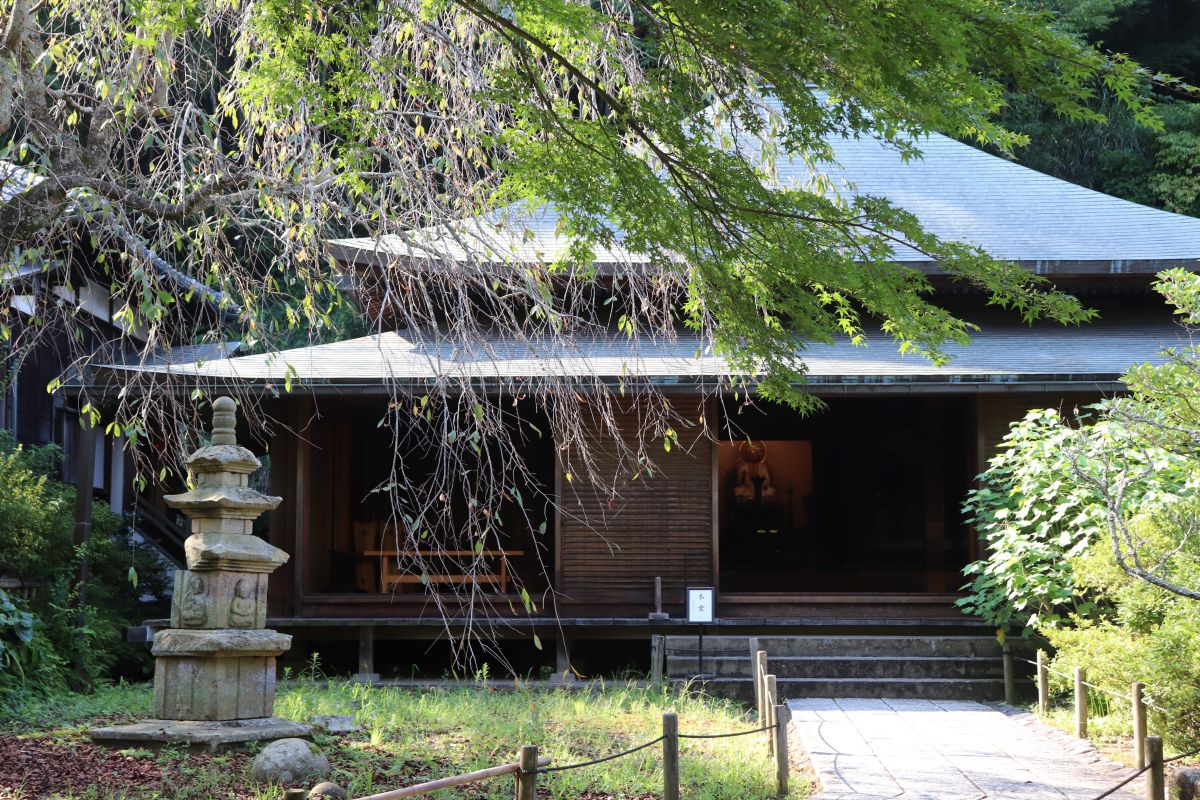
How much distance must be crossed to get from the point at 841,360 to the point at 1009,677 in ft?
12.5

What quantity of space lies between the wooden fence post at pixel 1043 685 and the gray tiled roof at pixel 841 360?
10.3 feet

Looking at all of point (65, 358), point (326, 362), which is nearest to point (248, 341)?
point (326, 362)

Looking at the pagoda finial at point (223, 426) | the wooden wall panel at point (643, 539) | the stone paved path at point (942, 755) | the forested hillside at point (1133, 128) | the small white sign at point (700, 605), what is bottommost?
the stone paved path at point (942, 755)

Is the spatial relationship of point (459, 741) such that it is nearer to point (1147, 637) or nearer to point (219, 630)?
point (219, 630)

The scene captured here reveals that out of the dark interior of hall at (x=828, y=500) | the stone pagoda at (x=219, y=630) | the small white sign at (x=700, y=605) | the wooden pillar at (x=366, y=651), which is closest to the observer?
the stone pagoda at (x=219, y=630)

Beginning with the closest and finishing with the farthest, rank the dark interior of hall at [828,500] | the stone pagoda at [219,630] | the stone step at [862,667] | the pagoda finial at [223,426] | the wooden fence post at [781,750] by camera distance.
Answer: the wooden fence post at [781,750] → the stone pagoda at [219,630] → the pagoda finial at [223,426] → the stone step at [862,667] → the dark interior of hall at [828,500]

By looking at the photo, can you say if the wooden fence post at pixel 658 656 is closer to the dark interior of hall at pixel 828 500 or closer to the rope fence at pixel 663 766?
the rope fence at pixel 663 766

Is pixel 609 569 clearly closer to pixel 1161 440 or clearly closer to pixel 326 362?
pixel 326 362

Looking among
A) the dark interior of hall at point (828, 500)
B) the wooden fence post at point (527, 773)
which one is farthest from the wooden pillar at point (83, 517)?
the dark interior of hall at point (828, 500)

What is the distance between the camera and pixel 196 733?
808 centimetres

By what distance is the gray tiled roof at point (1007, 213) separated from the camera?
14.9 meters

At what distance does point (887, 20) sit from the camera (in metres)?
4.32

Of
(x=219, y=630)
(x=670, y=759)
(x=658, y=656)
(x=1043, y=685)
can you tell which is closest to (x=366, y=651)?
(x=658, y=656)

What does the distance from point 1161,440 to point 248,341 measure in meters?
5.19
